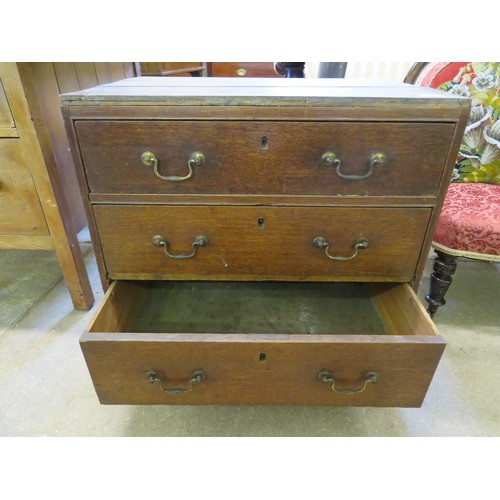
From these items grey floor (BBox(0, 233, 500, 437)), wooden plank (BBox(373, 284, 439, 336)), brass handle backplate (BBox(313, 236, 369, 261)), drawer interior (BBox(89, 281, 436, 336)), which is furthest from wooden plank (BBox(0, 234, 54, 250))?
wooden plank (BBox(373, 284, 439, 336))

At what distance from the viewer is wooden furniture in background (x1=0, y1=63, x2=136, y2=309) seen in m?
0.85

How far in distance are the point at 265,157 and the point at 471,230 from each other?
25.7 inches

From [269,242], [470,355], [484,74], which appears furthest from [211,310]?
[484,74]

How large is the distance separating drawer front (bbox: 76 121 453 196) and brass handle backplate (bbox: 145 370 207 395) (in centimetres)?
34

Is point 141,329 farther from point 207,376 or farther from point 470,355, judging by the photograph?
point 470,355

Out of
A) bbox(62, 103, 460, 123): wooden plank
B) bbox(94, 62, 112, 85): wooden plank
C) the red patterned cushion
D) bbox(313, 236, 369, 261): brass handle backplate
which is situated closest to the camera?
bbox(62, 103, 460, 123): wooden plank

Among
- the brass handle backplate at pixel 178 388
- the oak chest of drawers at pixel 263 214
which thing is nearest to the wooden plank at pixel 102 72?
the oak chest of drawers at pixel 263 214

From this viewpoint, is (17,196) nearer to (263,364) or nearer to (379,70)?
(263,364)

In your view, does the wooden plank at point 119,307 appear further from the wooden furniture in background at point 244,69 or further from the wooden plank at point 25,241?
the wooden furniture in background at point 244,69

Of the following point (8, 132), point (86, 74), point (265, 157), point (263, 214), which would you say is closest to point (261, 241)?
point (263, 214)

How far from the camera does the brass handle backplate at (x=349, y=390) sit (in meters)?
0.63

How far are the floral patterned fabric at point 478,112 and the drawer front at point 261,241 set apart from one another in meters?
0.69

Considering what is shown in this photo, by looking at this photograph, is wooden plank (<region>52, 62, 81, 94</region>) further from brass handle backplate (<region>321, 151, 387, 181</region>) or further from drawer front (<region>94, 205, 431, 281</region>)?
brass handle backplate (<region>321, 151, 387, 181</region>)

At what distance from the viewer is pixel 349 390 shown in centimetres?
65
